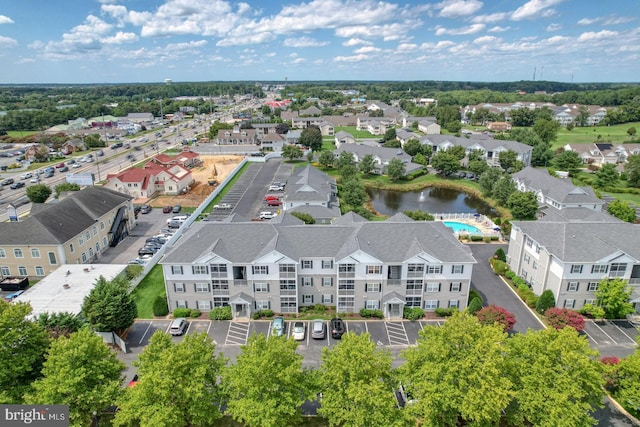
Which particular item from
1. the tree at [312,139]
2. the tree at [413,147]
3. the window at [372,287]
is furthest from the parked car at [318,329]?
the tree at [312,139]

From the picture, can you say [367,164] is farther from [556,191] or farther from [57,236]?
[57,236]

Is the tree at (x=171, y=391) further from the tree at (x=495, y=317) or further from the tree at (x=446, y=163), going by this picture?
the tree at (x=446, y=163)

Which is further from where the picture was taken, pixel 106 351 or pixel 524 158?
pixel 524 158

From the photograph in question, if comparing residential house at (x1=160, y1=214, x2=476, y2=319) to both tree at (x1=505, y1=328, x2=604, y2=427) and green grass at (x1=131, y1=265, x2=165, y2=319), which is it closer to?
green grass at (x1=131, y1=265, x2=165, y2=319)

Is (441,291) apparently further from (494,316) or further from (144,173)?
(144,173)

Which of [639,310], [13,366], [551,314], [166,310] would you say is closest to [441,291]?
[551,314]

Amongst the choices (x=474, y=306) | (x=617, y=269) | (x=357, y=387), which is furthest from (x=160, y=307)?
(x=617, y=269)
